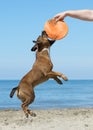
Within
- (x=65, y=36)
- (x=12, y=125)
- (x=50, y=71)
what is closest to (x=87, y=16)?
(x=65, y=36)

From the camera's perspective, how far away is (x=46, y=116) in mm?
25297

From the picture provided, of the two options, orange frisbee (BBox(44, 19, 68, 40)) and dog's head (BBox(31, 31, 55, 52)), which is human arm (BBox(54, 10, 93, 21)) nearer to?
orange frisbee (BBox(44, 19, 68, 40))

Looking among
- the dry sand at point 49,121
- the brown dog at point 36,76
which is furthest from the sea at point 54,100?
the dry sand at point 49,121

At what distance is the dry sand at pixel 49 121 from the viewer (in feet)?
68.7

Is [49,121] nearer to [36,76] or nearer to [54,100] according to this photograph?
[36,76]

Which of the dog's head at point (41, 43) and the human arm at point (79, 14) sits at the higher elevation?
the human arm at point (79, 14)

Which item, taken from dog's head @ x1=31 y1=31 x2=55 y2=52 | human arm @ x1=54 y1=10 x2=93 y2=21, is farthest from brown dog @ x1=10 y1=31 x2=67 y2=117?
human arm @ x1=54 y1=10 x2=93 y2=21

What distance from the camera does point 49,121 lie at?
2306 centimetres

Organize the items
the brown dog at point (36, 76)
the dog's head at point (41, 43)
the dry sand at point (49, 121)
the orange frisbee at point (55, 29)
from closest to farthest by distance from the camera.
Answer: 1. the brown dog at point (36, 76)
2. the orange frisbee at point (55, 29)
3. the dog's head at point (41, 43)
4. the dry sand at point (49, 121)

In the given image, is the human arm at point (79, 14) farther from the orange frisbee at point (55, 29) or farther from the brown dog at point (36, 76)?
the brown dog at point (36, 76)

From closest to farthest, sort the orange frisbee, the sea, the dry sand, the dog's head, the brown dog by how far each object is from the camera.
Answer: the brown dog
the orange frisbee
the dog's head
the dry sand
the sea

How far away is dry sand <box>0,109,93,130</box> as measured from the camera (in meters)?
20.9

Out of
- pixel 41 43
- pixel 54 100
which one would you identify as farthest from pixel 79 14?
pixel 54 100

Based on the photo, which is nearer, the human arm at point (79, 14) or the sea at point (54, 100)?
the human arm at point (79, 14)
